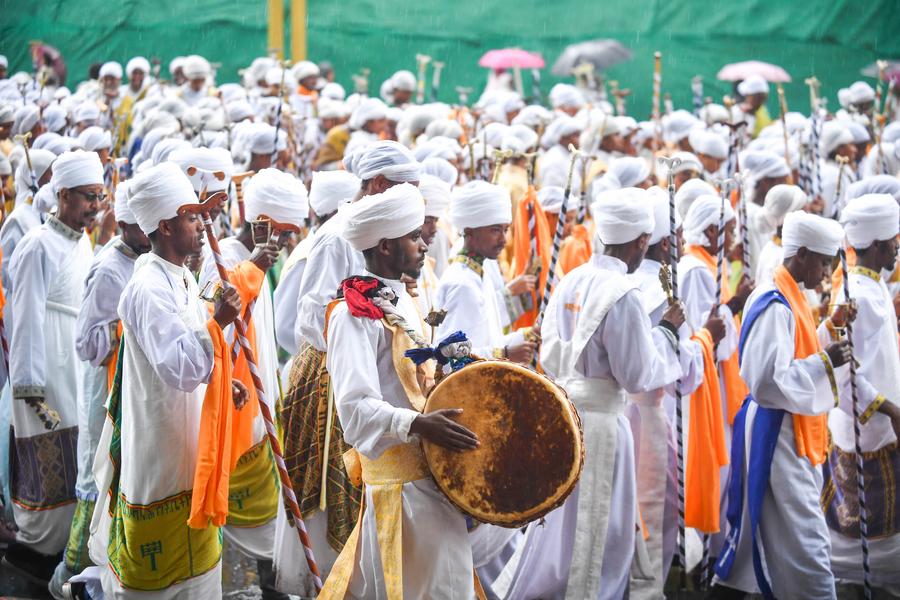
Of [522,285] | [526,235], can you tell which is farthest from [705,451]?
[526,235]

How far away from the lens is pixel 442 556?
4.14 metres

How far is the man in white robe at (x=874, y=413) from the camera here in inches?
247

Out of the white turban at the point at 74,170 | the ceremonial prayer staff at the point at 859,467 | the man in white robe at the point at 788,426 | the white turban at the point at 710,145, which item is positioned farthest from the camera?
the white turban at the point at 710,145

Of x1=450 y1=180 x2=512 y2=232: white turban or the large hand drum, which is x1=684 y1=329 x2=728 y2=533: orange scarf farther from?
the large hand drum

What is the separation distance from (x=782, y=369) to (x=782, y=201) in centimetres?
313

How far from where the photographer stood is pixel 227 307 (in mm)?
4684

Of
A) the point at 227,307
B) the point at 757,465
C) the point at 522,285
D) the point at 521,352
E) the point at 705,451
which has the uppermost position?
the point at 227,307

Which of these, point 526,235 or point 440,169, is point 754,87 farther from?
point 440,169

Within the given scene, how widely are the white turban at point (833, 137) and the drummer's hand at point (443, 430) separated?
828 centimetres

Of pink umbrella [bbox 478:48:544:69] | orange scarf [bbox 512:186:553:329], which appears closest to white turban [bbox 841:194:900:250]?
orange scarf [bbox 512:186:553:329]

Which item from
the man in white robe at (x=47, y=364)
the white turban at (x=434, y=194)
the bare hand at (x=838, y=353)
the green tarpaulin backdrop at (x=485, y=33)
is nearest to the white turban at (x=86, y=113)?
the man in white robe at (x=47, y=364)

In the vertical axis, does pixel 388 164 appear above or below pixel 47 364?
above

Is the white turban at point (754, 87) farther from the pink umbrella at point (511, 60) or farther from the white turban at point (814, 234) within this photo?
the white turban at point (814, 234)

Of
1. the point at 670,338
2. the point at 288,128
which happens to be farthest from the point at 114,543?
the point at 288,128
